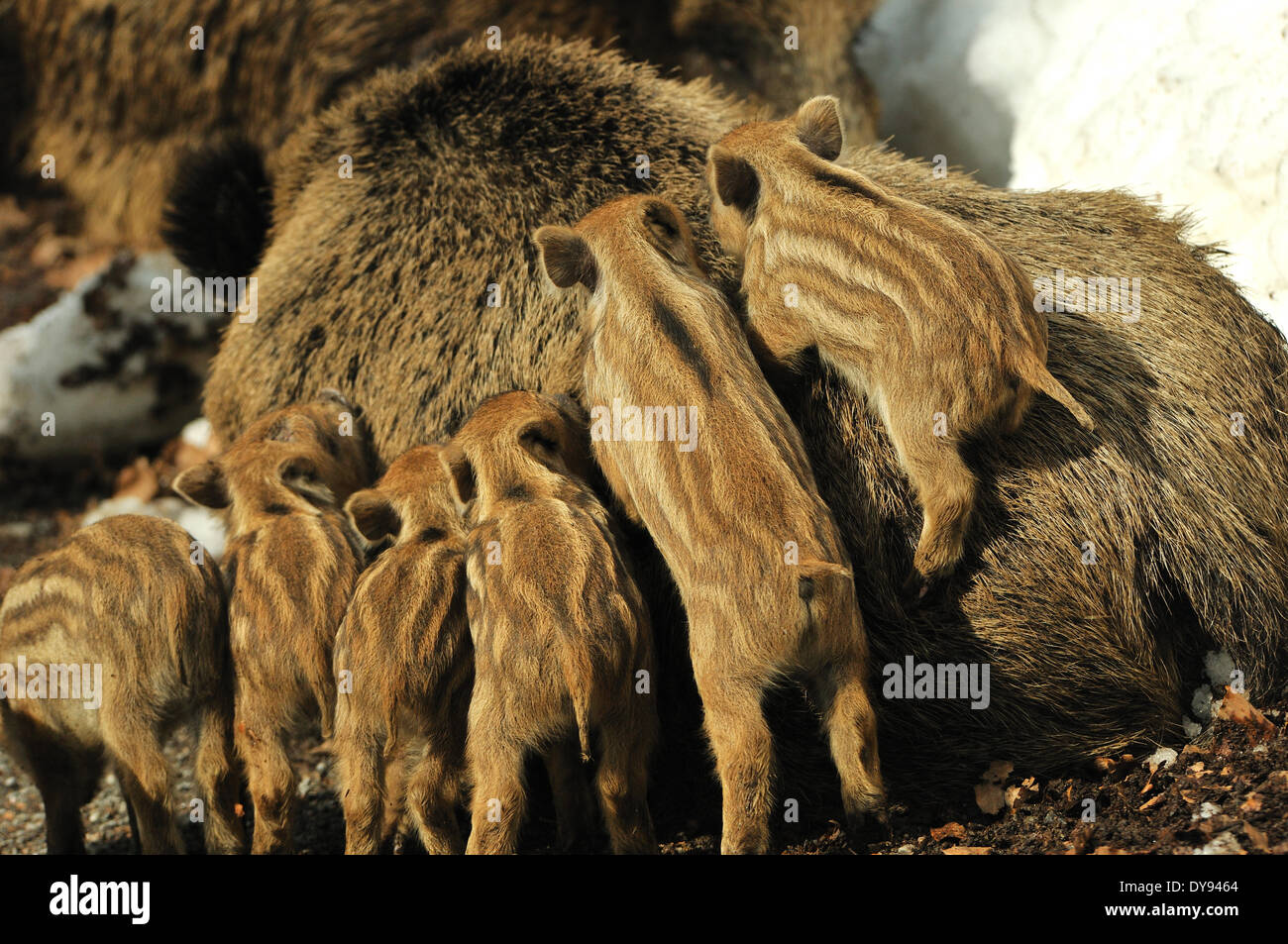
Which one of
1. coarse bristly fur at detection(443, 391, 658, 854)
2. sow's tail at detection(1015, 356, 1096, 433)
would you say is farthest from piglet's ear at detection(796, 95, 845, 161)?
coarse bristly fur at detection(443, 391, 658, 854)

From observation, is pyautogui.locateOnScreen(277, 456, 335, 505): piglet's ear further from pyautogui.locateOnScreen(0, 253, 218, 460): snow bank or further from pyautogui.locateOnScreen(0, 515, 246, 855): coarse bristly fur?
pyautogui.locateOnScreen(0, 253, 218, 460): snow bank

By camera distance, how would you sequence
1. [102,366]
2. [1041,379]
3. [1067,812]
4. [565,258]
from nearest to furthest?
[1041,379], [1067,812], [565,258], [102,366]

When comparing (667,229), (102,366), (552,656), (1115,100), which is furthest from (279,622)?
(1115,100)

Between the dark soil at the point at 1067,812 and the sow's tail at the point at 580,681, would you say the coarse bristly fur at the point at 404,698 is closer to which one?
the sow's tail at the point at 580,681

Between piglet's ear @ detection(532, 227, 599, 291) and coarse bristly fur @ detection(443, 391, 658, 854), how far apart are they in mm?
618

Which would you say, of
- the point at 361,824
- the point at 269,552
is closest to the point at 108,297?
the point at 269,552

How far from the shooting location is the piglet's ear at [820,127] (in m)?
3.87

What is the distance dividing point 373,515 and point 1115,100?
12.0 feet

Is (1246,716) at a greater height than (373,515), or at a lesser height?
lesser

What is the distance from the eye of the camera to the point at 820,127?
3.91m

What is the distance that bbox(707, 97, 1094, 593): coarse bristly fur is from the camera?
3281mm

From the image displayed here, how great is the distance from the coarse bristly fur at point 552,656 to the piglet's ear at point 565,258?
62cm

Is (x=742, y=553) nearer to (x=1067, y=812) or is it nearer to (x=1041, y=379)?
(x=1041, y=379)

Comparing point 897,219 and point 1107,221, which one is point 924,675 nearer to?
point 897,219
